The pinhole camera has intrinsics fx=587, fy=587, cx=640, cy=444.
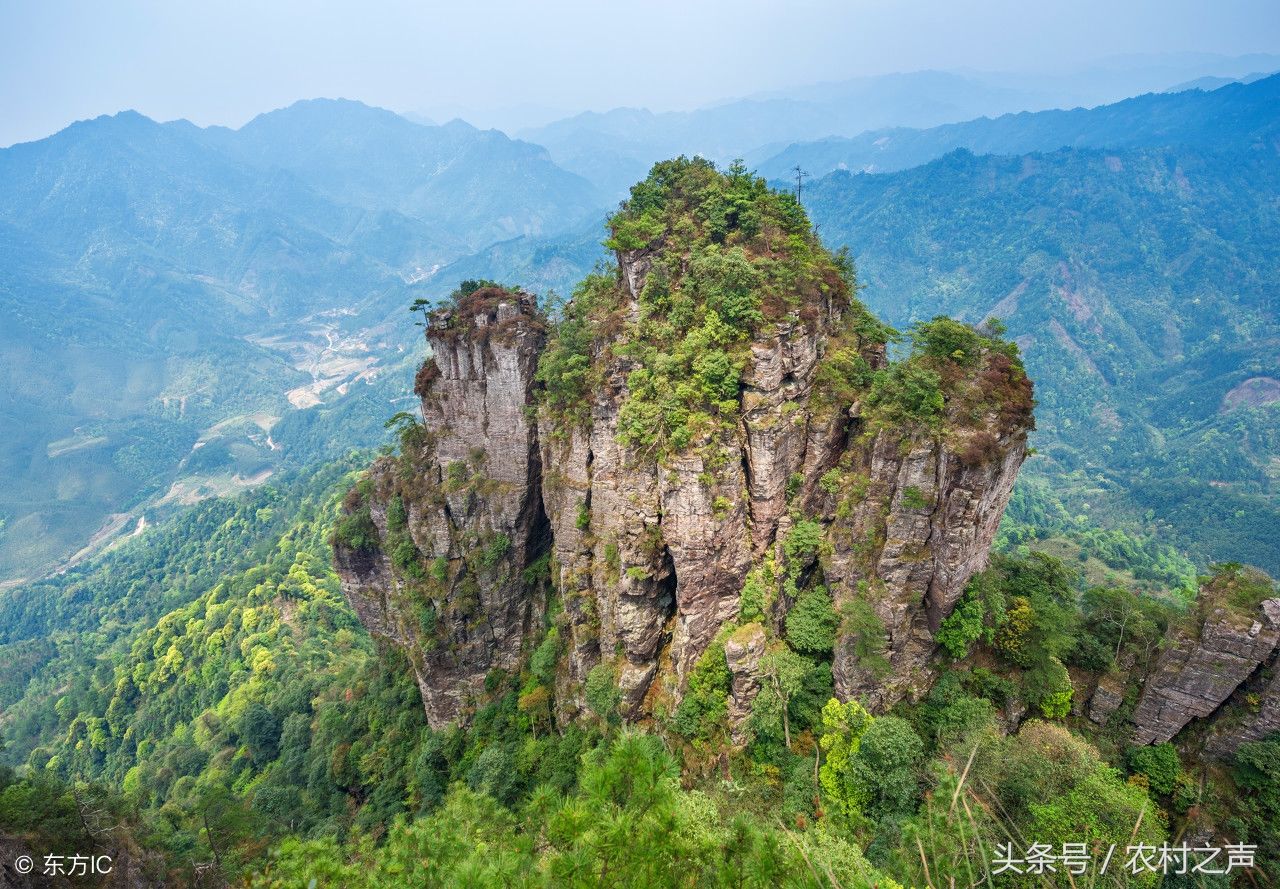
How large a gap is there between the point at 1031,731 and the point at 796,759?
8224mm

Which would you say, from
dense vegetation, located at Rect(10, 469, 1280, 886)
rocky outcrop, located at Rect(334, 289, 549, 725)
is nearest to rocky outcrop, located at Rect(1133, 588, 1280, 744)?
dense vegetation, located at Rect(10, 469, 1280, 886)

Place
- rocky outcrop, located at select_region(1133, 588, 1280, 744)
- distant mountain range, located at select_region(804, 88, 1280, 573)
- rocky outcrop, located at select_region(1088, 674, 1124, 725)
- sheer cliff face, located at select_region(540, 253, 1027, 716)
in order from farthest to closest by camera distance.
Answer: distant mountain range, located at select_region(804, 88, 1280, 573)
rocky outcrop, located at select_region(1088, 674, 1124, 725)
sheer cliff face, located at select_region(540, 253, 1027, 716)
rocky outcrop, located at select_region(1133, 588, 1280, 744)

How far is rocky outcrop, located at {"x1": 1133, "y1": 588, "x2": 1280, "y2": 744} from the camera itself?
19.0 metres

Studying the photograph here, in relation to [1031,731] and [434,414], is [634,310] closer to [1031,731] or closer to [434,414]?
[434,414]

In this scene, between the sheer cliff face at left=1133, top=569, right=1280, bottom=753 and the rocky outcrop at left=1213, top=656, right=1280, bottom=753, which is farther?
the sheer cliff face at left=1133, top=569, right=1280, bottom=753

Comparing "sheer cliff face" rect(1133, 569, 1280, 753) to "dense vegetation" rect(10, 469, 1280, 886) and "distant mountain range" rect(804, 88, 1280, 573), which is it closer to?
"dense vegetation" rect(10, 469, 1280, 886)

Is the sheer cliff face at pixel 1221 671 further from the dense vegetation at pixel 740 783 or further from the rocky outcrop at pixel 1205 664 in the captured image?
the dense vegetation at pixel 740 783

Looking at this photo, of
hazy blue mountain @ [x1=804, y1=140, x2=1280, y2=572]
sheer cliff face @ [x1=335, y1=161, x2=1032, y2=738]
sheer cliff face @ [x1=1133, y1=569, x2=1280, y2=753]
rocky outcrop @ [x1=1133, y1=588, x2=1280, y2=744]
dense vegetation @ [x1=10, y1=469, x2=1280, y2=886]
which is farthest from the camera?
hazy blue mountain @ [x1=804, y1=140, x2=1280, y2=572]

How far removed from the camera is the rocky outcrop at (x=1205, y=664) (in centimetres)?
1905

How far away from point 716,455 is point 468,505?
54.8 feet

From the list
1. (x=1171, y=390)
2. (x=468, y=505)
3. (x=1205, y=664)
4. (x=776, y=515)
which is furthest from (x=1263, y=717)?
(x=1171, y=390)

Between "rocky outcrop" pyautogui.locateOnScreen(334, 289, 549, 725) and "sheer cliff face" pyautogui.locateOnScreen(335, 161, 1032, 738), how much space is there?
17 centimetres

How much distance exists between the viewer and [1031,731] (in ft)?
67.6

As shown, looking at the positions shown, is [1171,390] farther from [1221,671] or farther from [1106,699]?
[1221,671]
